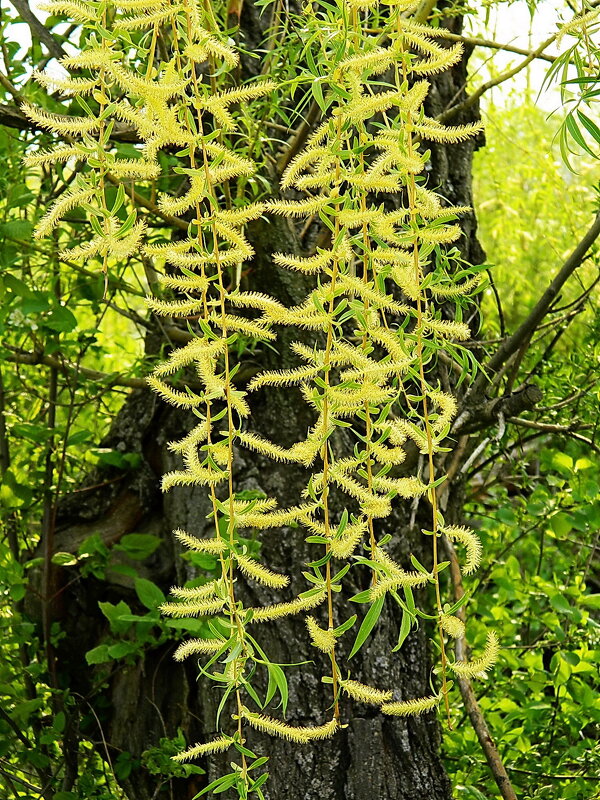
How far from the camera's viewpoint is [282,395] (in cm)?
153

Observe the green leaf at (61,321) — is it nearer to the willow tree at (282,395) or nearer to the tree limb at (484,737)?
the willow tree at (282,395)

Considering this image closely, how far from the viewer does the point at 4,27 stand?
156 centimetres

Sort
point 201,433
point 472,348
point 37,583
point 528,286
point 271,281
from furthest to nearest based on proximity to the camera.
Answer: point 528,286
point 37,583
point 472,348
point 271,281
point 201,433

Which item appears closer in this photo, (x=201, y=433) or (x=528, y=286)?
(x=201, y=433)

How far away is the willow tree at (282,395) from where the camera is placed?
32.9 inches

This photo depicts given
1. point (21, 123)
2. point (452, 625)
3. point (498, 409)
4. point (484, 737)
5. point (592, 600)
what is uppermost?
point (21, 123)

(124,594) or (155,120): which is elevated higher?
(155,120)

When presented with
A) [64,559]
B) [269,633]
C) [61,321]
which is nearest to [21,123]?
[61,321]

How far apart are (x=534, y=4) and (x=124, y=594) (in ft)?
3.87

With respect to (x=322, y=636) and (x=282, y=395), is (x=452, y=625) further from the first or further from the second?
(x=282, y=395)

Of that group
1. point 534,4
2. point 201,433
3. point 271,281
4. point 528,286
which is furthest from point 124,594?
point 528,286

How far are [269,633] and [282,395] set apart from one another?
38cm

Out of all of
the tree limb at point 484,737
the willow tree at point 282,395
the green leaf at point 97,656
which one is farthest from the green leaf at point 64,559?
the tree limb at point 484,737

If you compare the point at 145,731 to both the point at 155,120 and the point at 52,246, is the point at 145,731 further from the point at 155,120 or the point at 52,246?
the point at 155,120
